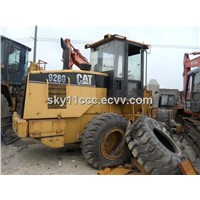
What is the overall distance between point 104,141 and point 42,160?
4.40 ft

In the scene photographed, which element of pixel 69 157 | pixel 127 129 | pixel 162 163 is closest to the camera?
pixel 162 163

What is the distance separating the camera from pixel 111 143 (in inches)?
181

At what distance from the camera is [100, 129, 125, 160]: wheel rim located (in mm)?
4297

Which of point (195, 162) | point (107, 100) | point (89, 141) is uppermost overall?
point (107, 100)

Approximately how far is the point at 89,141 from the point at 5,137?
2.87 m

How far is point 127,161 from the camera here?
4.50 meters

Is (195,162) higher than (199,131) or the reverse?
the reverse

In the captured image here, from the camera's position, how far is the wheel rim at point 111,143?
4.30 meters

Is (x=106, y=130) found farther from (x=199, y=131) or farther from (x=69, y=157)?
(x=199, y=131)

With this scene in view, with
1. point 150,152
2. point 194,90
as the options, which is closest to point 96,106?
point 150,152

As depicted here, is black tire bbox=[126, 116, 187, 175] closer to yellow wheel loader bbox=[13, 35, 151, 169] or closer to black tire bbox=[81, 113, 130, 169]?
black tire bbox=[81, 113, 130, 169]

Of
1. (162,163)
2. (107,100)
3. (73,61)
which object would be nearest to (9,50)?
Result: (73,61)

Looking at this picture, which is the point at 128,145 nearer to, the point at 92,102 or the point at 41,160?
the point at 92,102

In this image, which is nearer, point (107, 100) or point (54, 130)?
Result: point (54, 130)
